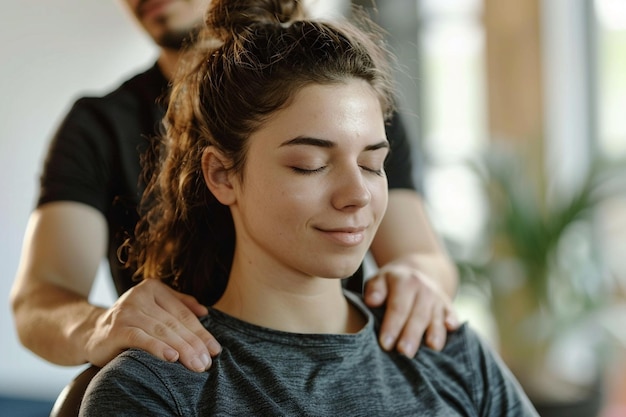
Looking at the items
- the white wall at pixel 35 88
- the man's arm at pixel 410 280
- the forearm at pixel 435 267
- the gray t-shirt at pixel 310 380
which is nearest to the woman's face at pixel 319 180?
the gray t-shirt at pixel 310 380

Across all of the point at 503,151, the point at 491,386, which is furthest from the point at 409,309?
the point at 503,151

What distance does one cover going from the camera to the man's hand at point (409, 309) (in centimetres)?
167

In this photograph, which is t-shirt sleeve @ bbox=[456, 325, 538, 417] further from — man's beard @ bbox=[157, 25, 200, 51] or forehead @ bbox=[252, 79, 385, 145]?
man's beard @ bbox=[157, 25, 200, 51]

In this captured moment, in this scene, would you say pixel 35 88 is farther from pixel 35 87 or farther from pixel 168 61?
pixel 168 61

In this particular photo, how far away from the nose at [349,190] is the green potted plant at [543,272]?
2676 millimetres

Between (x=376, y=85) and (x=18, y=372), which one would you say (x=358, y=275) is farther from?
(x=18, y=372)

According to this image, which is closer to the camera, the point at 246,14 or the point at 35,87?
the point at 246,14

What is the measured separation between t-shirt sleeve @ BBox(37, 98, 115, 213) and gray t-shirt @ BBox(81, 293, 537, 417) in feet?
1.68

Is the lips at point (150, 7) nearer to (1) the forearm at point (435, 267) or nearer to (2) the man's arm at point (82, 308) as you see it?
(2) the man's arm at point (82, 308)

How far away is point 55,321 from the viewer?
1.70 meters

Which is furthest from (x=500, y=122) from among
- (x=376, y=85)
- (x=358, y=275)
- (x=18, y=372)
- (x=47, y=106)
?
(x=376, y=85)

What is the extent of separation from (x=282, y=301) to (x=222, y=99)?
0.34m

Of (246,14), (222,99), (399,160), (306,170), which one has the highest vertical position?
(246,14)

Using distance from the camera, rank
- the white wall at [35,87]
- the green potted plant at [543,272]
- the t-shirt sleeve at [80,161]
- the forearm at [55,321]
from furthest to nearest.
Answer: the green potted plant at [543,272]
the white wall at [35,87]
the t-shirt sleeve at [80,161]
the forearm at [55,321]
